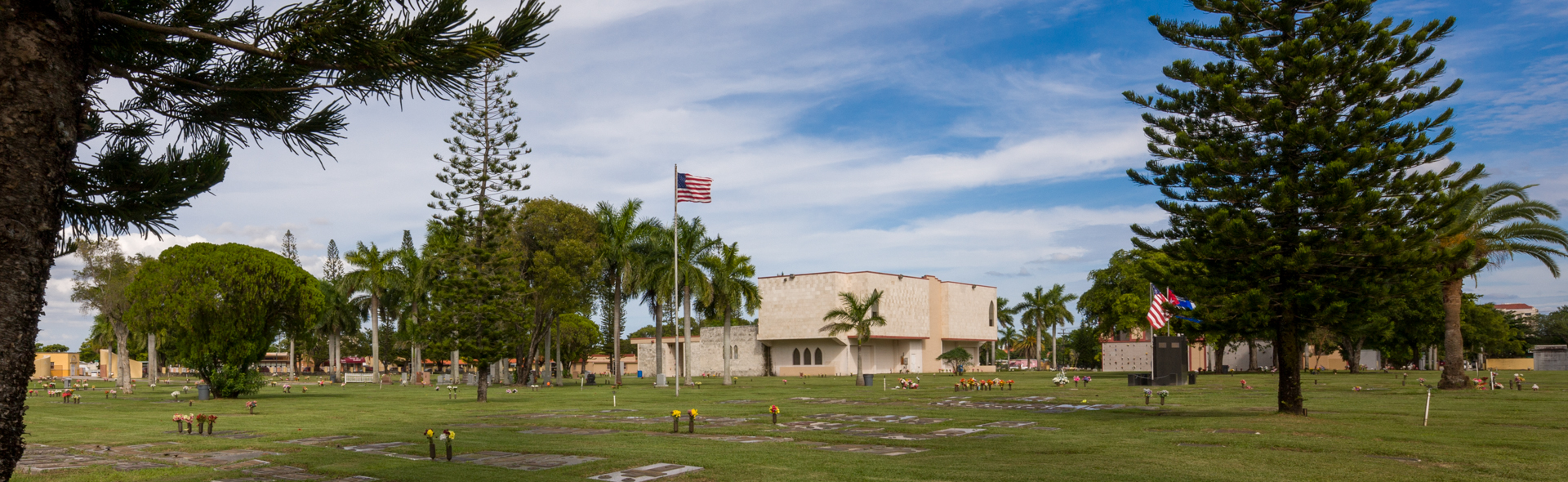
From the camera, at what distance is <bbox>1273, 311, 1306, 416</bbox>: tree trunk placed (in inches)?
653

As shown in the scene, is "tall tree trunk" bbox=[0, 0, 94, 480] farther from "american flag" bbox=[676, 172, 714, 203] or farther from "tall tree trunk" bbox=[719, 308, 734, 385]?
"tall tree trunk" bbox=[719, 308, 734, 385]

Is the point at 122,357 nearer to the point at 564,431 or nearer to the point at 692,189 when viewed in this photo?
the point at 692,189

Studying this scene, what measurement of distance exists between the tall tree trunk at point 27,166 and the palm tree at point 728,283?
38.8 m

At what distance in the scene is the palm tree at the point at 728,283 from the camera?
142 ft

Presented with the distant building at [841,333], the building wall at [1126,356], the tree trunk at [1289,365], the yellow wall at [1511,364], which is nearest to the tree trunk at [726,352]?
the distant building at [841,333]

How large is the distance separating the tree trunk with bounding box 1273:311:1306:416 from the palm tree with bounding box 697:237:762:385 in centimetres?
2842

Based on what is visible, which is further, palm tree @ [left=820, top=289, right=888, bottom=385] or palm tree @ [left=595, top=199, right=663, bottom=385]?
palm tree @ [left=820, top=289, right=888, bottom=385]

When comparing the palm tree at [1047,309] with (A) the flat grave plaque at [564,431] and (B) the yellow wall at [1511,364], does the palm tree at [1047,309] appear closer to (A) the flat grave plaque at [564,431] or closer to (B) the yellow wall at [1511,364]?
(B) the yellow wall at [1511,364]

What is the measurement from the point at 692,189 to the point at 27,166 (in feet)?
97.4

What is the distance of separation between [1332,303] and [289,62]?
16.7 metres

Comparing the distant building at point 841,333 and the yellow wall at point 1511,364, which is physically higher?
the distant building at point 841,333

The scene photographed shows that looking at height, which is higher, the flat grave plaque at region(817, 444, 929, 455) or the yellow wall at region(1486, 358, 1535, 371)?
the flat grave plaque at region(817, 444, 929, 455)

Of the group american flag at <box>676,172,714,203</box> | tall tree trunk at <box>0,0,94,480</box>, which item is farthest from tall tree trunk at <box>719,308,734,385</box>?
tall tree trunk at <box>0,0,94,480</box>

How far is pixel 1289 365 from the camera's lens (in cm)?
1658
